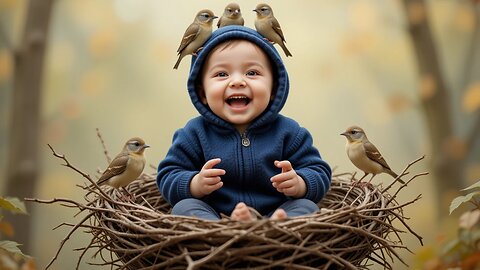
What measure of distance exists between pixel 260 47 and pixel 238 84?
0.69 ft

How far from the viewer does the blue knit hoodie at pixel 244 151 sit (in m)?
3.05

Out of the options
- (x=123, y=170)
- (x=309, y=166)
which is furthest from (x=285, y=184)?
(x=123, y=170)

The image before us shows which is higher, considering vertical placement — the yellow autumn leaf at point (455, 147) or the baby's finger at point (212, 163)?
the baby's finger at point (212, 163)

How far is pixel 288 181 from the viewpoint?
2.87 metres

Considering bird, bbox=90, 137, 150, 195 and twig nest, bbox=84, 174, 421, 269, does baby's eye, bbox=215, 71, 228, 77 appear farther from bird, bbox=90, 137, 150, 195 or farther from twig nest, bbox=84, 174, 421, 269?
twig nest, bbox=84, 174, 421, 269

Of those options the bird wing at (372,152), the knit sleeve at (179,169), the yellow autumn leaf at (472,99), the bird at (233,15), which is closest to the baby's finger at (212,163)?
the knit sleeve at (179,169)

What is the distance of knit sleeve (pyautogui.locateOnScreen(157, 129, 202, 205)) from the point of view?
2.97m

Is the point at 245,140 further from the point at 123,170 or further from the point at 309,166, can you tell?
the point at 123,170

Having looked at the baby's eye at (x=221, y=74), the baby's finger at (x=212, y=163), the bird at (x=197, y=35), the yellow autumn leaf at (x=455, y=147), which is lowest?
the yellow autumn leaf at (x=455, y=147)

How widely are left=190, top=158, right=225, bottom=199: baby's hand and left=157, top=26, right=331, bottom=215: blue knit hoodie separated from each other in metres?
0.11

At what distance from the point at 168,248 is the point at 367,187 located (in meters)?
1.11

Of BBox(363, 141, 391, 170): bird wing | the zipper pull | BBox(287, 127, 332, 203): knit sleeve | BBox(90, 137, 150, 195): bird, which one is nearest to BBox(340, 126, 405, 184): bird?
BBox(363, 141, 391, 170): bird wing

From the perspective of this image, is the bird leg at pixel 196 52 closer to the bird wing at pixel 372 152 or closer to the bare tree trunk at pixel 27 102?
the bird wing at pixel 372 152

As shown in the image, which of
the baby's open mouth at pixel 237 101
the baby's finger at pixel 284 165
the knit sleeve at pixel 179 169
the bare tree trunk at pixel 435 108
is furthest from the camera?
the bare tree trunk at pixel 435 108
